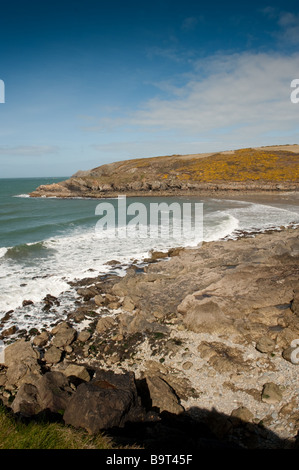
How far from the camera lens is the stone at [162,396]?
Result: 654 centimetres

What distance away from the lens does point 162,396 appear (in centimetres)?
677

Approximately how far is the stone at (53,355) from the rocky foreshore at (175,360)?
33 millimetres

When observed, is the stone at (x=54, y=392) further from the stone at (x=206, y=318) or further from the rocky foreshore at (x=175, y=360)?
the stone at (x=206, y=318)

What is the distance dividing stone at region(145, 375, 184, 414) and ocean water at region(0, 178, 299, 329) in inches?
236

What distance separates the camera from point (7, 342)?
9.96 m

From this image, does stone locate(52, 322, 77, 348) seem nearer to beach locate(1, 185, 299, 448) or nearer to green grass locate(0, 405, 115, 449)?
beach locate(1, 185, 299, 448)

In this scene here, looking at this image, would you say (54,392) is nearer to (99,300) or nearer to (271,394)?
(271,394)

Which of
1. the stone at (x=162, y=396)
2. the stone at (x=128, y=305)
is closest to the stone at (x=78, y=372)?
the stone at (x=162, y=396)

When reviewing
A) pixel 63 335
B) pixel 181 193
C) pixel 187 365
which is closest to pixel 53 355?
pixel 63 335

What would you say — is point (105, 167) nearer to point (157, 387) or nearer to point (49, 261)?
point (49, 261)

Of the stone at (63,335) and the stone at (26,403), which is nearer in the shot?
the stone at (26,403)

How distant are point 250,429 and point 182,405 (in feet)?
5.27

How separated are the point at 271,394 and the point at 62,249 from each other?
17.6 meters

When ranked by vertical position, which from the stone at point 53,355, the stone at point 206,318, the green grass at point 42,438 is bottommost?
the stone at point 53,355
